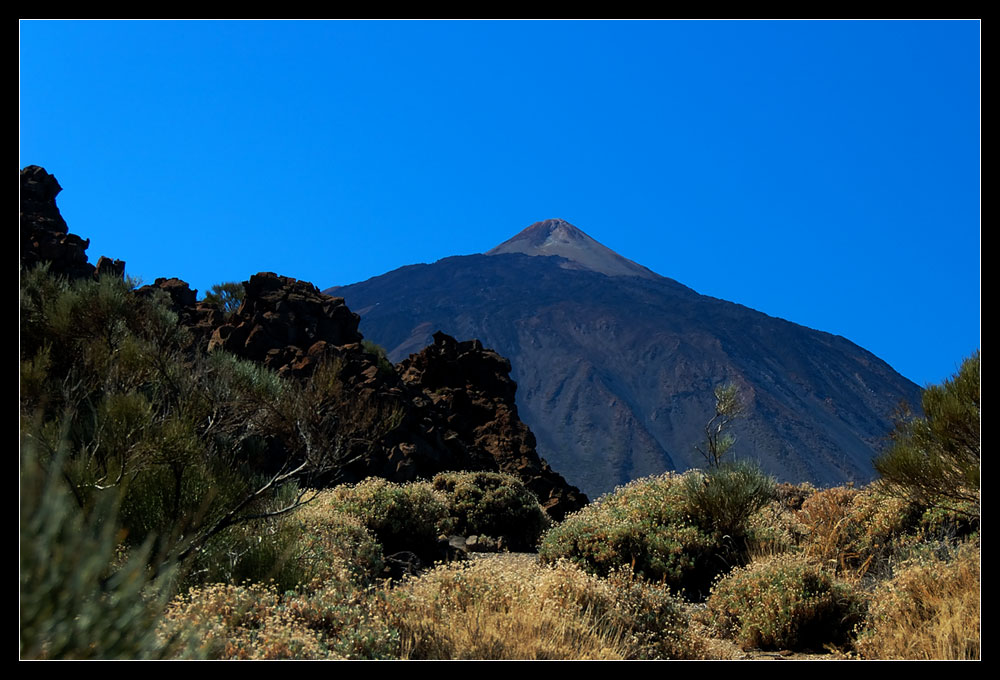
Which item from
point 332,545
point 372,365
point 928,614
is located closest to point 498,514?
point 332,545

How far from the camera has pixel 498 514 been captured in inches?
598

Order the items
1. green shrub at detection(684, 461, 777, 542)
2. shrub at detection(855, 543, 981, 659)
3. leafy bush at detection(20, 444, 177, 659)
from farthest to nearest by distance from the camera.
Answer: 1. green shrub at detection(684, 461, 777, 542)
2. shrub at detection(855, 543, 981, 659)
3. leafy bush at detection(20, 444, 177, 659)

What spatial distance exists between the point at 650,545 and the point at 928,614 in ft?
14.3

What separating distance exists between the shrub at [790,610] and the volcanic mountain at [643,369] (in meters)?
100

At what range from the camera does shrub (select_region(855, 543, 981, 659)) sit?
5.73 m

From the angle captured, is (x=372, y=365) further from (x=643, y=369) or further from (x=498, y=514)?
(x=643, y=369)

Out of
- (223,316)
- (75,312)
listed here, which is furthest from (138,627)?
(223,316)

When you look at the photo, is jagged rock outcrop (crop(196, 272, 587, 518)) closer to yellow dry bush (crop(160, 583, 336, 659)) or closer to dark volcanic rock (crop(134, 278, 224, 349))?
dark volcanic rock (crop(134, 278, 224, 349))

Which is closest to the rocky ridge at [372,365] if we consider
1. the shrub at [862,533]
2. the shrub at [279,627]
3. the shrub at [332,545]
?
the shrub at [332,545]

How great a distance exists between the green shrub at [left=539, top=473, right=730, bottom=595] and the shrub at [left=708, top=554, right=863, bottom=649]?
1720mm

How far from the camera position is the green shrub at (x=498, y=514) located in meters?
14.9

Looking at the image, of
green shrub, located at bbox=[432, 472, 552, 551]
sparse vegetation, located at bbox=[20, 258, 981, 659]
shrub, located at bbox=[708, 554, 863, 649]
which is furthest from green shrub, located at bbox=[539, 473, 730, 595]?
green shrub, located at bbox=[432, 472, 552, 551]
